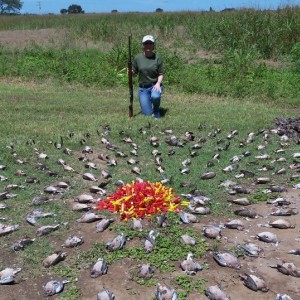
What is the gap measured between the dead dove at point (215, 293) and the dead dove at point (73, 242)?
1.16 metres

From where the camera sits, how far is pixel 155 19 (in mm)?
22516

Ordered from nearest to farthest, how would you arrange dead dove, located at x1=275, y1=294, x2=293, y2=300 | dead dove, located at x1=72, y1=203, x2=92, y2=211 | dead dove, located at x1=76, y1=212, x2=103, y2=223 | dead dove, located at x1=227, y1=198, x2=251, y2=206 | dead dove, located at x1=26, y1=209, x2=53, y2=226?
dead dove, located at x1=275, y1=294, x2=293, y2=300, dead dove, located at x1=76, y1=212, x2=103, y2=223, dead dove, located at x1=26, y1=209, x2=53, y2=226, dead dove, located at x1=72, y1=203, x2=92, y2=211, dead dove, located at x1=227, y1=198, x2=251, y2=206

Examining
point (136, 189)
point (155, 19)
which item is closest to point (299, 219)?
point (136, 189)

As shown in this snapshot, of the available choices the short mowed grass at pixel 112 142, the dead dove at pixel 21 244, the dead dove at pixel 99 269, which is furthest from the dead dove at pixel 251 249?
the dead dove at pixel 21 244

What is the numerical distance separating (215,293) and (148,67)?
5.96 m

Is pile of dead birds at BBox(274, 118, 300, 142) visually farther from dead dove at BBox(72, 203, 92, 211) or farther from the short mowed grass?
dead dove at BBox(72, 203, 92, 211)

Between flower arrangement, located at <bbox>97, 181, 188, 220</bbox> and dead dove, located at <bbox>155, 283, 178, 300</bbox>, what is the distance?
3.19ft

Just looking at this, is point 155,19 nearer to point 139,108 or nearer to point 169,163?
point 139,108

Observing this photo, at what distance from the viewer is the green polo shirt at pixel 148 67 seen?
884 centimetres

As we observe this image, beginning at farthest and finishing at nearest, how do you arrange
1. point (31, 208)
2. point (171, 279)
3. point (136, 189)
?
point (31, 208) < point (136, 189) < point (171, 279)

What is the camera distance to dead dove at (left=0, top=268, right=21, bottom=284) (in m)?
3.65

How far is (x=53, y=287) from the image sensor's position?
3.54m

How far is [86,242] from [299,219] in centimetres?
188

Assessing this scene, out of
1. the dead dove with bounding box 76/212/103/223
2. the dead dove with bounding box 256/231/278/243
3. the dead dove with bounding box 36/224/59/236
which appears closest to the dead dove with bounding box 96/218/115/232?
the dead dove with bounding box 76/212/103/223
